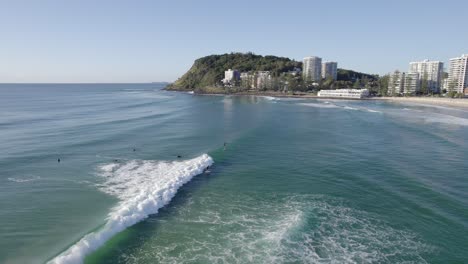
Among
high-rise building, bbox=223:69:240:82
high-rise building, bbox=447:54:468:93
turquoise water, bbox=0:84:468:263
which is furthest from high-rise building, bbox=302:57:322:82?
turquoise water, bbox=0:84:468:263

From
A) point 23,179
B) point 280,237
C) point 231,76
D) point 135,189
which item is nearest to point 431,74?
point 231,76

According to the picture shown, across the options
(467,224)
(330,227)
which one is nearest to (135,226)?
(330,227)

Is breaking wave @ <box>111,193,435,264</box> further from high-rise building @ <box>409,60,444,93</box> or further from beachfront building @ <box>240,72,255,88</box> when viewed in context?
beachfront building @ <box>240,72,255,88</box>

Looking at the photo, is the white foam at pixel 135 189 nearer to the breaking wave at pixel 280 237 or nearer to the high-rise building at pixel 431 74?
the breaking wave at pixel 280 237

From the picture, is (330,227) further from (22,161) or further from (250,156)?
(22,161)

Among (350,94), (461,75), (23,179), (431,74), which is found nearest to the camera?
(23,179)

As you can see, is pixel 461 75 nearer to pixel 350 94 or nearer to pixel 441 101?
pixel 441 101

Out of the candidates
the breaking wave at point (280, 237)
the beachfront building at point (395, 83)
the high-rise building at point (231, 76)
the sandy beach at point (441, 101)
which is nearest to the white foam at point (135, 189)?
the breaking wave at point (280, 237)
